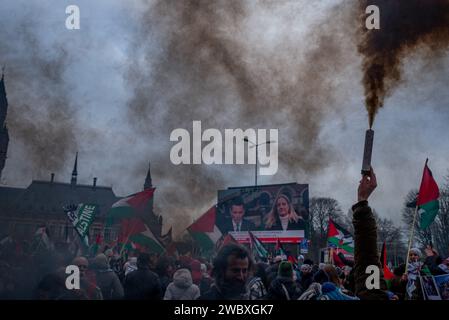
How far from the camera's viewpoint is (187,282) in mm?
5730

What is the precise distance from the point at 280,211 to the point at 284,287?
2878 cm

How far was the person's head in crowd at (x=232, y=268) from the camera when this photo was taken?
14.1 ft

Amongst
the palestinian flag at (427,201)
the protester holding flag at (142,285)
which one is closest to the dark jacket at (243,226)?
the palestinian flag at (427,201)

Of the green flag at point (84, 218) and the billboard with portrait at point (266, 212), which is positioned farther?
the billboard with portrait at point (266, 212)

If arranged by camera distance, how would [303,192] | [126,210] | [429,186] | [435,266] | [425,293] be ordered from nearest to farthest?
1. [425,293]
2. [435,266]
3. [429,186]
4. [126,210]
5. [303,192]

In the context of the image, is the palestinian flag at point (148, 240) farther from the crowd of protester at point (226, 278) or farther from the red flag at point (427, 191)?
the red flag at point (427, 191)

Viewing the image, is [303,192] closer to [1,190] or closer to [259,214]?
[259,214]

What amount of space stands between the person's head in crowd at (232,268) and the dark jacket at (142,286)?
175 centimetres

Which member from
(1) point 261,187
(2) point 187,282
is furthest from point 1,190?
(2) point 187,282

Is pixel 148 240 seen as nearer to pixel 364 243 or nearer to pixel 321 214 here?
pixel 364 243

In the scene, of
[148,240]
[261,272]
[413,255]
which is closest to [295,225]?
[148,240]

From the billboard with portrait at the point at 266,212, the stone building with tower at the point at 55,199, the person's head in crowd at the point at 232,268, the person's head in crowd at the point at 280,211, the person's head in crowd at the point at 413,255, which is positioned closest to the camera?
the person's head in crowd at the point at 232,268

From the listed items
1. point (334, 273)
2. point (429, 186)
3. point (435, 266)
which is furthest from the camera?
point (429, 186)
